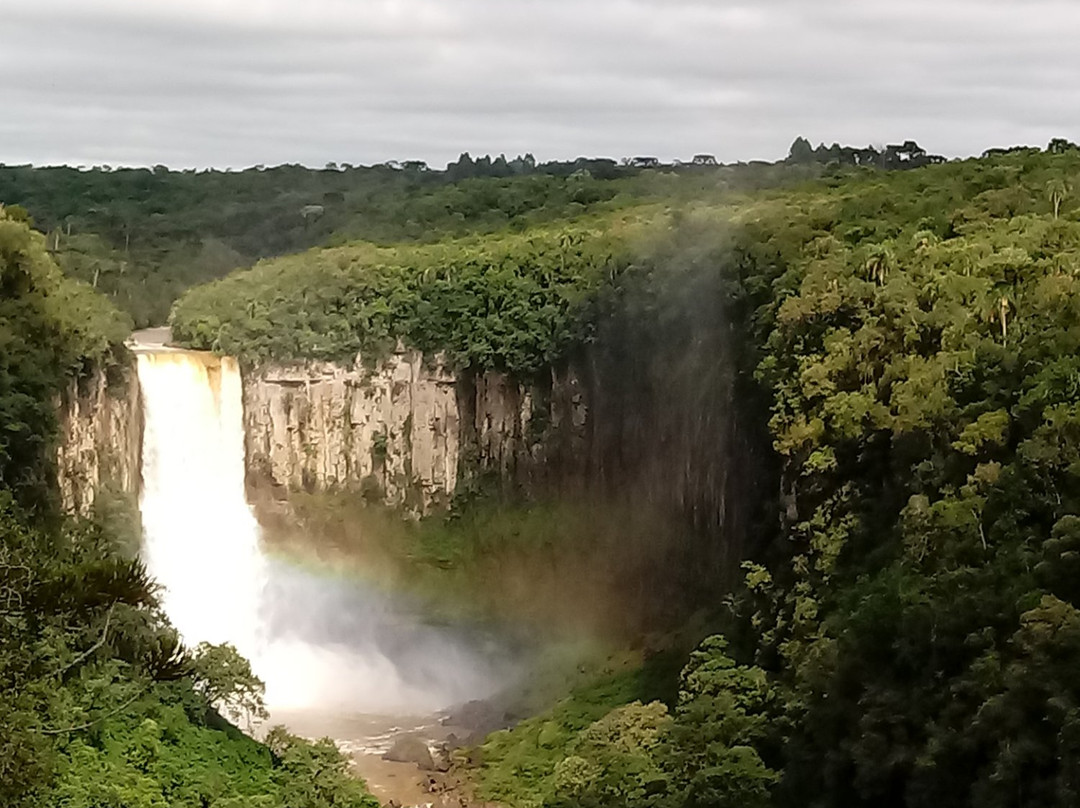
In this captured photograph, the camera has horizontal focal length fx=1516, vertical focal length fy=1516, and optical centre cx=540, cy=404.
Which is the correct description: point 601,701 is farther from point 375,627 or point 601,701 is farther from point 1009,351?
point 1009,351

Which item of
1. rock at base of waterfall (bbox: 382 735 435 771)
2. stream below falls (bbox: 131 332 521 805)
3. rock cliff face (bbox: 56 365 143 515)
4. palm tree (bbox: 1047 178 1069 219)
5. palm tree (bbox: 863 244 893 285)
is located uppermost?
palm tree (bbox: 1047 178 1069 219)

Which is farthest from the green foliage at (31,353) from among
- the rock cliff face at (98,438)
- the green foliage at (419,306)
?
the green foliage at (419,306)

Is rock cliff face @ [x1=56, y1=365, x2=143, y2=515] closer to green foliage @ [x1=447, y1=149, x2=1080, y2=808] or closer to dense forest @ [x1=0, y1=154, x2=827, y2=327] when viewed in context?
dense forest @ [x1=0, y1=154, x2=827, y2=327]

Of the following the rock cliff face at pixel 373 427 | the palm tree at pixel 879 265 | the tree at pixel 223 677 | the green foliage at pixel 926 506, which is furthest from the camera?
the rock cliff face at pixel 373 427

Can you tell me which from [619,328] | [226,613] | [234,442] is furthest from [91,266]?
[619,328]

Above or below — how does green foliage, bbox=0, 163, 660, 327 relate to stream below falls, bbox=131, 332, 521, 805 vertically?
above

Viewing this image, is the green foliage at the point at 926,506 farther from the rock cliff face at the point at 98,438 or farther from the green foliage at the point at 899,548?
the rock cliff face at the point at 98,438

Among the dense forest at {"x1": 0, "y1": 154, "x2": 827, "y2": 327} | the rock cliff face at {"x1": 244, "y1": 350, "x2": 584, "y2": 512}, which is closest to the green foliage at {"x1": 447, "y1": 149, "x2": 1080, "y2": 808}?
the rock cliff face at {"x1": 244, "y1": 350, "x2": 584, "y2": 512}
